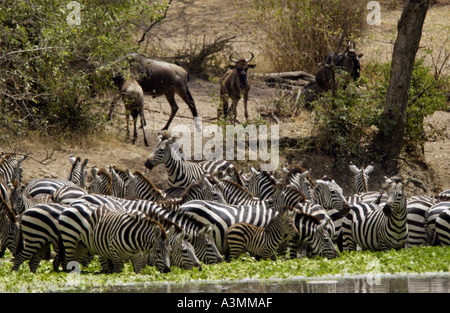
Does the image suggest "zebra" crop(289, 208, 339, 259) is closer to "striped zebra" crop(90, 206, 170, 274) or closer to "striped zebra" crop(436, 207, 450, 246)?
"striped zebra" crop(436, 207, 450, 246)

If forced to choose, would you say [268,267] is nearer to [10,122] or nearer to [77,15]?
[10,122]

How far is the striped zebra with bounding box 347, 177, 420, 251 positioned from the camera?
11.3 meters

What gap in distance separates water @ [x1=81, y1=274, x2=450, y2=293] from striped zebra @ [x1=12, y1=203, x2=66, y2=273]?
2.06 metres

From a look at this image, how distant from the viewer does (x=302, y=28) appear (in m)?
23.3

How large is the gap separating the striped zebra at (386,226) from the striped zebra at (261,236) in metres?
1.57

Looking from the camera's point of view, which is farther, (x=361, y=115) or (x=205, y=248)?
(x=361, y=115)

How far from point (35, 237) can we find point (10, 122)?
3675 millimetres

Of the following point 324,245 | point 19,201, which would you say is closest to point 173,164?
point 19,201

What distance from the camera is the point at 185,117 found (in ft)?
67.9

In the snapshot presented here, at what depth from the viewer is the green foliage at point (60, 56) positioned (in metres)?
14.0

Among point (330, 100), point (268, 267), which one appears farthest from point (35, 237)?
point (330, 100)

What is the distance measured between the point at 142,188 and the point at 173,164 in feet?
4.63

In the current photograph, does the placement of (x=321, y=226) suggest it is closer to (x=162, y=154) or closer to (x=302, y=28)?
(x=162, y=154)
